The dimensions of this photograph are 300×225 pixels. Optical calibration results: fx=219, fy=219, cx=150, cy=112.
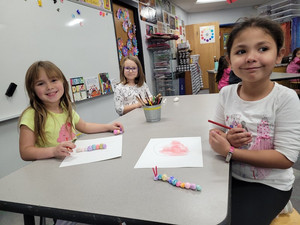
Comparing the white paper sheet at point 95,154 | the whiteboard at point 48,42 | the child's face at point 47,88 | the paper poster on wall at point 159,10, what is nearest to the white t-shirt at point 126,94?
the whiteboard at point 48,42

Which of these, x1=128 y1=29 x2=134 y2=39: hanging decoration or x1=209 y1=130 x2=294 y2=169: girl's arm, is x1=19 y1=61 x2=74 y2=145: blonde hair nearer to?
x1=209 y1=130 x2=294 y2=169: girl's arm

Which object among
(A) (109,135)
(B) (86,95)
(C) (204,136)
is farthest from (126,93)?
(C) (204,136)

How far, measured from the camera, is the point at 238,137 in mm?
695

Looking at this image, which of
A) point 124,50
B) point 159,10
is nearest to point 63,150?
point 124,50

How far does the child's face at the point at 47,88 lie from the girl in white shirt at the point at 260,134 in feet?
2.48

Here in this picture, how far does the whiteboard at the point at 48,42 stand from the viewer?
161 cm

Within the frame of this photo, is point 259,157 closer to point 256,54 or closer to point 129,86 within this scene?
point 256,54

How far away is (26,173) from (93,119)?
1.88 m

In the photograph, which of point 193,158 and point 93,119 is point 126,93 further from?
point 193,158

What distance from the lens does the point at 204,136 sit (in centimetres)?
89

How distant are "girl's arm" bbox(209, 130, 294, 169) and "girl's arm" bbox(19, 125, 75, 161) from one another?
52cm

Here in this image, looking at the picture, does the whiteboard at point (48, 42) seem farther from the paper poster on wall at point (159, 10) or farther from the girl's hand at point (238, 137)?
the paper poster on wall at point (159, 10)

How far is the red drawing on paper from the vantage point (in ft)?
2.46

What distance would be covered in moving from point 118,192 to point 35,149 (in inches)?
19.3
